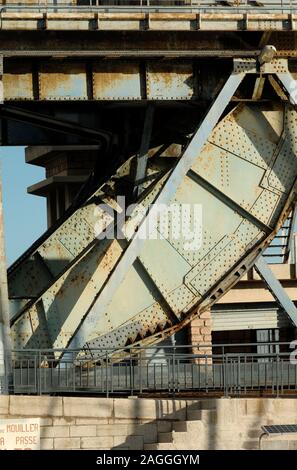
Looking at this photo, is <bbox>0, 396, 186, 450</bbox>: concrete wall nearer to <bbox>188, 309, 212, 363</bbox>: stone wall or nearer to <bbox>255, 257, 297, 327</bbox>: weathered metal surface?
<bbox>255, 257, 297, 327</bbox>: weathered metal surface

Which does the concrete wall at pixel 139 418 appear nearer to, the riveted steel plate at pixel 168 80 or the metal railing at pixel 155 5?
the riveted steel plate at pixel 168 80

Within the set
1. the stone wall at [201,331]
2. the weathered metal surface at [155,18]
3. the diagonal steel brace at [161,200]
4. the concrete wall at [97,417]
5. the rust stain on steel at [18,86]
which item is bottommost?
the stone wall at [201,331]

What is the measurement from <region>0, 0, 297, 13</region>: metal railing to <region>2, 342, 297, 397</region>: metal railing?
7798mm

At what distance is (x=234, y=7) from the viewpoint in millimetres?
46719

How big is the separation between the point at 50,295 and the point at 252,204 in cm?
530

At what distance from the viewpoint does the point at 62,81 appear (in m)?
45.7

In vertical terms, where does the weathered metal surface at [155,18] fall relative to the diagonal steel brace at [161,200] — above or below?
above

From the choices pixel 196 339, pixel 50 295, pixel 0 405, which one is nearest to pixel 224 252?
pixel 50 295

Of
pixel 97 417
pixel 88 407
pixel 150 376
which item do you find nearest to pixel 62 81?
pixel 150 376

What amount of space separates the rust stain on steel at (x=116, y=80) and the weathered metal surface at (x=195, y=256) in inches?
87.9

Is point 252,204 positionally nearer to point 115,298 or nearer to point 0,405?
point 115,298

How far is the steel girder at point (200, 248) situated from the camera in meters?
47.0

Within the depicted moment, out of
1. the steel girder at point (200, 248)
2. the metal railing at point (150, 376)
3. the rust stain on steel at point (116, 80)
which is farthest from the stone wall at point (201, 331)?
the metal railing at point (150, 376)

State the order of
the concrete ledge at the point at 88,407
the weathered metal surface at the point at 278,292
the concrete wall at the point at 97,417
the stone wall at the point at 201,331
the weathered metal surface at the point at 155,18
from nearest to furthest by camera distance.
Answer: the concrete wall at the point at 97,417
the concrete ledge at the point at 88,407
the weathered metal surface at the point at 155,18
the weathered metal surface at the point at 278,292
the stone wall at the point at 201,331
